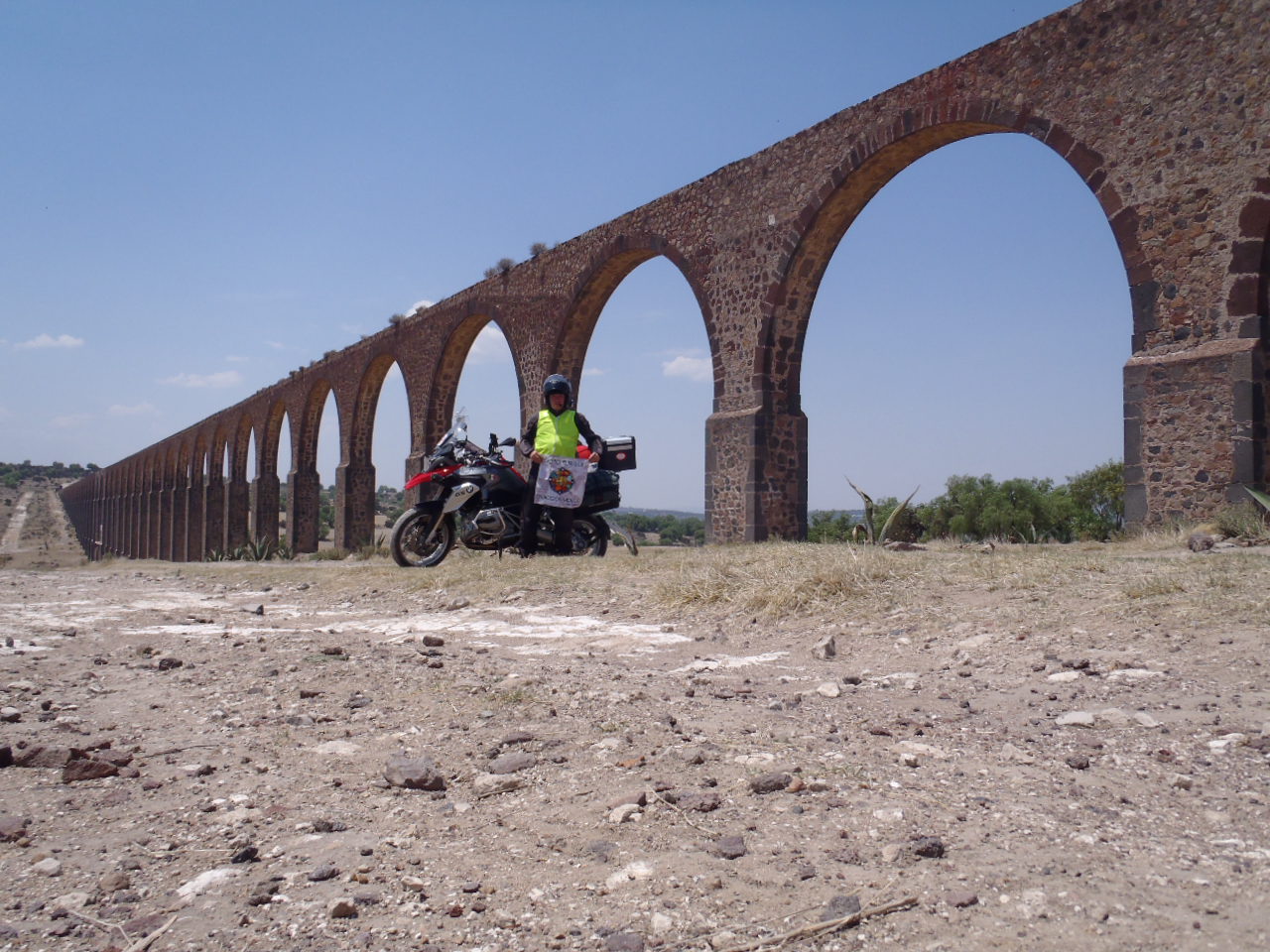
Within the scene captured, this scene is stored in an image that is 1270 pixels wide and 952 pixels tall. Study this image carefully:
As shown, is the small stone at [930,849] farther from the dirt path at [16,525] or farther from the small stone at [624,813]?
the dirt path at [16,525]

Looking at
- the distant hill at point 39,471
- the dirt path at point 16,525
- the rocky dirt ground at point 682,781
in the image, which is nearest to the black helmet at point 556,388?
the rocky dirt ground at point 682,781

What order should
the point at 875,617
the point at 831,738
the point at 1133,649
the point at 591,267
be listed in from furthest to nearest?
the point at 591,267
the point at 875,617
the point at 1133,649
the point at 831,738

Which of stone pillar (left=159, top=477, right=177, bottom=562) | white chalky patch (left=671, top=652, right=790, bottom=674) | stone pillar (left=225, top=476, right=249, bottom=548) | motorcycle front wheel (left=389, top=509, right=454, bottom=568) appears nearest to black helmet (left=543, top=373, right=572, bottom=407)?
motorcycle front wheel (left=389, top=509, right=454, bottom=568)

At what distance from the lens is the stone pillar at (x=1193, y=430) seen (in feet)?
23.7

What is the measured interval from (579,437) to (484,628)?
322cm

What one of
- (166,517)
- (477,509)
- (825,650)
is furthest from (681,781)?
(166,517)

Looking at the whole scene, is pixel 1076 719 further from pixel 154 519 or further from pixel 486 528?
pixel 154 519

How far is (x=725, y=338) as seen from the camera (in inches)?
481

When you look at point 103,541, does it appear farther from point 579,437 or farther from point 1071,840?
point 1071,840

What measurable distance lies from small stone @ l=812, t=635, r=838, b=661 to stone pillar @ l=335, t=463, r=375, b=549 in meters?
21.3

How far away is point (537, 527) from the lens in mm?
7852

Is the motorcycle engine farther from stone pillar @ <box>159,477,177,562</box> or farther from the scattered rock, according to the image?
stone pillar @ <box>159,477,177,562</box>

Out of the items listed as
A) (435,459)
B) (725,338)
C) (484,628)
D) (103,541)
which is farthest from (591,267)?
(103,541)

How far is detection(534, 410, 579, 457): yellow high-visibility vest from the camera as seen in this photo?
759 cm
